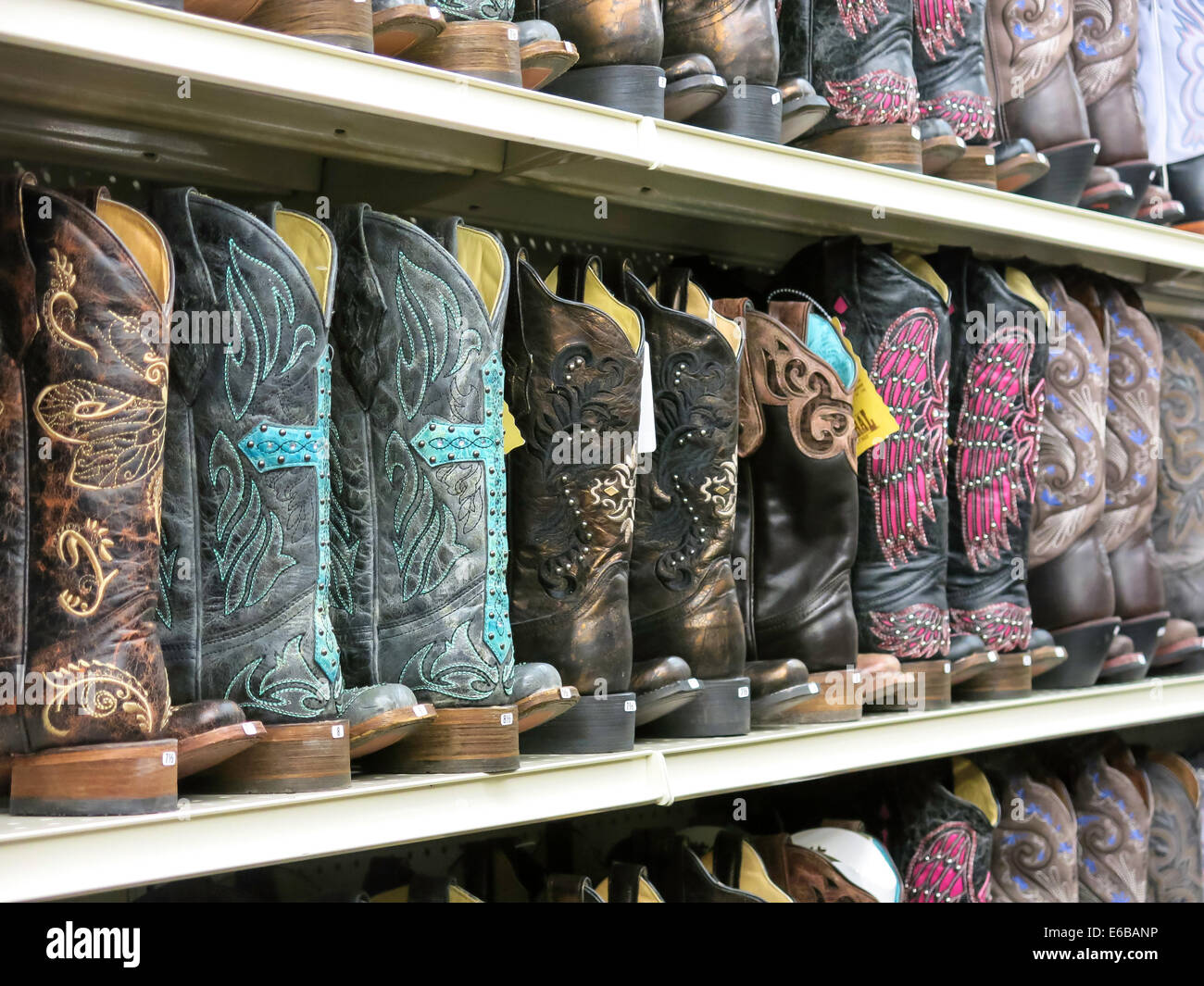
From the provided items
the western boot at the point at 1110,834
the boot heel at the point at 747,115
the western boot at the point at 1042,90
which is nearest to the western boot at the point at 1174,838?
the western boot at the point at 1110,834

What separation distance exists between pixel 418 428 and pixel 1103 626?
139 centimetres

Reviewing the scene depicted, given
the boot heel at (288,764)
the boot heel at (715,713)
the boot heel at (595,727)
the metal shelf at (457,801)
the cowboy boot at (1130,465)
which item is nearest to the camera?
the metal shelf at (457,801)

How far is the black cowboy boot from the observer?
158cm

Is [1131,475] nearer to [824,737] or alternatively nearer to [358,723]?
[824,737]

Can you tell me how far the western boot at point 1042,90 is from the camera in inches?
95.9

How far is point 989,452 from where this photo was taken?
7.58 ft

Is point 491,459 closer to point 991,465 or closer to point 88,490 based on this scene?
point 88,490

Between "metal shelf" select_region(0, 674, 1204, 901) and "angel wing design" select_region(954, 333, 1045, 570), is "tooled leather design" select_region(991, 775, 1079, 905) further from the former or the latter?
"angel wing design" select_region(954, 333, 1045, 570)

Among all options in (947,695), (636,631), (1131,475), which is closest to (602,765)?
(636,631)

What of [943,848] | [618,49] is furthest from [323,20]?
[943,848]

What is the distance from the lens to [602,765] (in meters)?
1.68

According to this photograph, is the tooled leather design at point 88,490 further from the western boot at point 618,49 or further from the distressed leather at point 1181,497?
the distressed leather at point 1181,497

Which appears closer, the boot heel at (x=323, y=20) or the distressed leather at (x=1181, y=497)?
the boot heel at (x=323, y=20)

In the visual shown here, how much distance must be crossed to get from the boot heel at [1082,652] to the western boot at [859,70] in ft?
2.82
